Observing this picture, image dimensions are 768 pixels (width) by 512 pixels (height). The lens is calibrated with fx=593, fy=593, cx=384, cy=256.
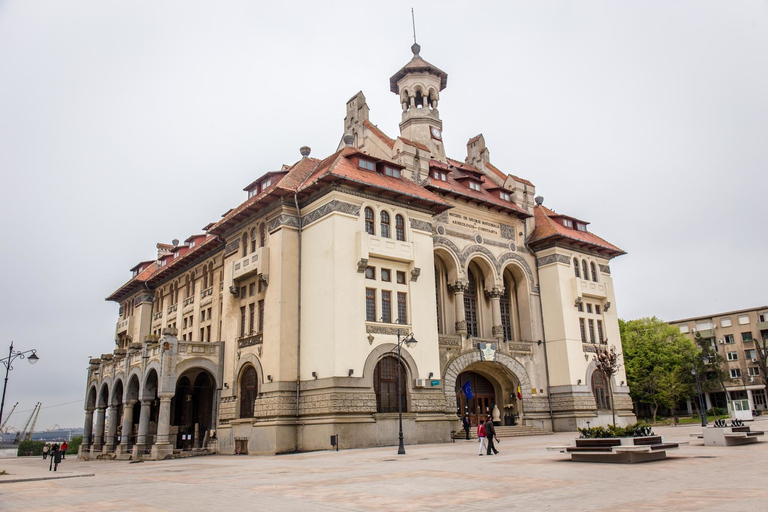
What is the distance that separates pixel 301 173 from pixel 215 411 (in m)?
15.4

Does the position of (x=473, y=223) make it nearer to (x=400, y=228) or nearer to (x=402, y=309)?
(x=400, y=228)

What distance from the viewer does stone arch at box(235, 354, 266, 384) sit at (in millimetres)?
32094

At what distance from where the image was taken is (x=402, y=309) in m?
32.7

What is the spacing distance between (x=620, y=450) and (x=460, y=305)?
22448 millimetres

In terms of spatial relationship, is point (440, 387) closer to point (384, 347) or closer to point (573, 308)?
point (384, 347)

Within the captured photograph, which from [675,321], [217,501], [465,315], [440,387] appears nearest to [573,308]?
[465,315]

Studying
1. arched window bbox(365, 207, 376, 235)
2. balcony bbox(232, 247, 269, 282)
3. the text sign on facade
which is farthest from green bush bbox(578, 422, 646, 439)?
the text sign on facade

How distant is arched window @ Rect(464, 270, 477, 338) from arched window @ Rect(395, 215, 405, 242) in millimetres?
8689

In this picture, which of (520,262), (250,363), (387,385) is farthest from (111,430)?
(520,262)

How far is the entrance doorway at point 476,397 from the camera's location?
38875 millimetres

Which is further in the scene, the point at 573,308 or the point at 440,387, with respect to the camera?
the point at 573,308

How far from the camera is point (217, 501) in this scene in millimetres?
Result: 11898

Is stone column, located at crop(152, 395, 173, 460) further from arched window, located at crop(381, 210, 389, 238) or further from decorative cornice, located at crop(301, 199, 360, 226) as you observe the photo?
arched window, located at crop(381, 210, 389, 238)

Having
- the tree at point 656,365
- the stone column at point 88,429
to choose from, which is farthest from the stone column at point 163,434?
the tree at point 656,365
